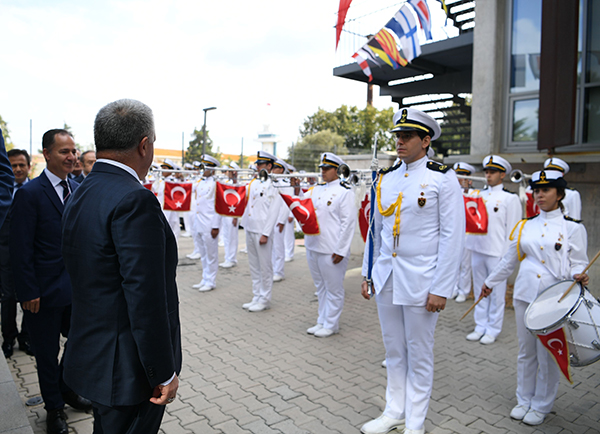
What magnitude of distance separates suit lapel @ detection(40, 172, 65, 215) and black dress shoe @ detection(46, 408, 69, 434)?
1.54 meters

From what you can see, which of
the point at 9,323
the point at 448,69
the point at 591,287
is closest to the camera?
the point at 9,323

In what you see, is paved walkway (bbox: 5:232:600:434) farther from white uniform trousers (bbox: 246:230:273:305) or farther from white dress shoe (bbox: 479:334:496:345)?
white uniform trousers (bbox: 246:230:273:305)

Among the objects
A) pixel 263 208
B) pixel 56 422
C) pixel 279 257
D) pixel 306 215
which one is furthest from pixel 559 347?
pixel 279 257

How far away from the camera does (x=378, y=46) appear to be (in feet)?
31.9

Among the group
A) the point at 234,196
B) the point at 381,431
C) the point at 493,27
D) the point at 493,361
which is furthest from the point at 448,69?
the point at 381,431

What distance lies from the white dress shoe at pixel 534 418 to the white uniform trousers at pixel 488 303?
2.20 metres

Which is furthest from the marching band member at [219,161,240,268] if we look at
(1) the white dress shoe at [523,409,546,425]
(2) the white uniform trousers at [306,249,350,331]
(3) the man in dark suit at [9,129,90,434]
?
(1) the white dress shoe at [523,409,546,425]

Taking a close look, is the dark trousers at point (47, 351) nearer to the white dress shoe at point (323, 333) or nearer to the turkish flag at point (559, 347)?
the white dress shoe at point (323, 333)

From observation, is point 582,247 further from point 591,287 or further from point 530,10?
point 530,10

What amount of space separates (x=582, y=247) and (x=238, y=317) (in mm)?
4583

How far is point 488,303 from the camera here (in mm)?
5984

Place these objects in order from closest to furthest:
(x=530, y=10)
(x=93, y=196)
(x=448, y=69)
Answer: (x=93, y=196) < (x=530, y=10) < (x=448, y=69)

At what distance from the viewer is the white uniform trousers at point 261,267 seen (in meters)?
6.97

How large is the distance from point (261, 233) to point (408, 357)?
153 inches
